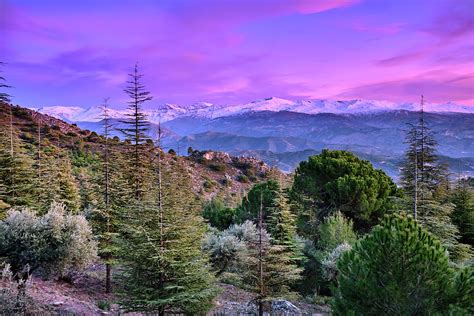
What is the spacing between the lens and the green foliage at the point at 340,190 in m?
24.8

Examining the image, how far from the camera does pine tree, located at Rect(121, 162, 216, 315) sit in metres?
11.4

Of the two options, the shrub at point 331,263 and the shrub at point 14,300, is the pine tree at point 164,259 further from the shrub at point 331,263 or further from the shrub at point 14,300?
the shrub at point 331,263

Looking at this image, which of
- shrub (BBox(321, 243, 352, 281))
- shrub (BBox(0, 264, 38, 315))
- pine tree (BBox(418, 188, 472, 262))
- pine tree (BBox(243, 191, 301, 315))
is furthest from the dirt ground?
pine tree (BBox(418, 188, 472, 262))

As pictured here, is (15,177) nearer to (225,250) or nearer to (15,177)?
(15,177)

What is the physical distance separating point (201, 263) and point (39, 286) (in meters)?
6.67

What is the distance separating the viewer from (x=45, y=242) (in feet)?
45.5

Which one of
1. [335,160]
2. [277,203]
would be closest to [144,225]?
[277,203]

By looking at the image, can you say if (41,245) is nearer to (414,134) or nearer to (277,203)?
(277,203)

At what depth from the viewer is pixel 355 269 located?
8.29 m

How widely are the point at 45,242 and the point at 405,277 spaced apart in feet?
37.6

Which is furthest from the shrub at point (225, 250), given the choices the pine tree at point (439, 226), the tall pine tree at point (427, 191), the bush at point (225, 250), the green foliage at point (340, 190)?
the pine tree at point (439, 226)

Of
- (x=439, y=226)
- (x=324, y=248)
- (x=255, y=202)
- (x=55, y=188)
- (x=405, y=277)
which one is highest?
(x=55, y=188)

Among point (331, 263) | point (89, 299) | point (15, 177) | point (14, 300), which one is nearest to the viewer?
point (14, 300)

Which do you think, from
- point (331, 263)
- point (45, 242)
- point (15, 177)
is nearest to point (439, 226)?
point (331, 263)
